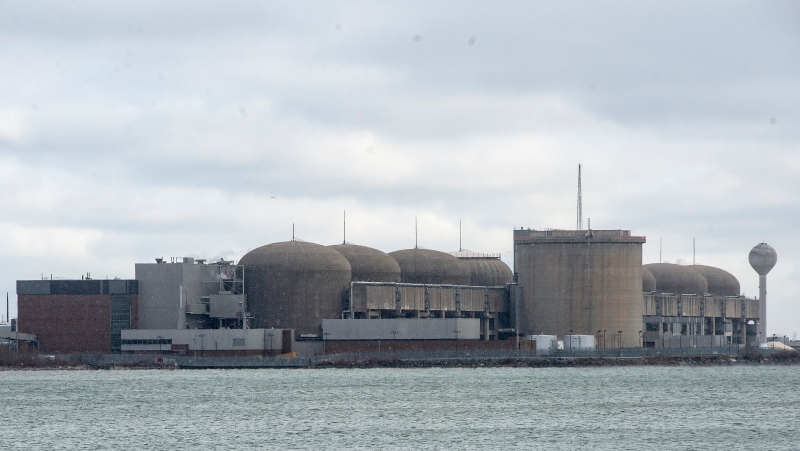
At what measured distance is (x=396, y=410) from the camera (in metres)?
99.8

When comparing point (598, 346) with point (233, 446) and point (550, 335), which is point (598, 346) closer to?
point (550, 335)

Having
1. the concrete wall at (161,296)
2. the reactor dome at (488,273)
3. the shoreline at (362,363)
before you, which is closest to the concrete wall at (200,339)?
the shoreline at (362,363)

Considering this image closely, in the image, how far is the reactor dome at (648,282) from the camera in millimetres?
194500

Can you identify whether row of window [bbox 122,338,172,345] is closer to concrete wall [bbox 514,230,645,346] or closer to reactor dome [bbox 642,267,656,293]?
concrete wall [bbox 514,230,645,346]

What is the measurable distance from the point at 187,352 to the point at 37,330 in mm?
16557

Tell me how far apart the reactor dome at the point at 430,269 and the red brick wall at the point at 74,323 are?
37.7m

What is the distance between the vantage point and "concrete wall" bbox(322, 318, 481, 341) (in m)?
157

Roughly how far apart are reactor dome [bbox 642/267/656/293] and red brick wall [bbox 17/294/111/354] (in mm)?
72173

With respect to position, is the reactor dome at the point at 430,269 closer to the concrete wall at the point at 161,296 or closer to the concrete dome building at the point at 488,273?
the concrete dome building at the point at 488,273

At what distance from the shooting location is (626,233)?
16938 cm

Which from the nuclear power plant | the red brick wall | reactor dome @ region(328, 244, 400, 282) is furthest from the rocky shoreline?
the red brick wall

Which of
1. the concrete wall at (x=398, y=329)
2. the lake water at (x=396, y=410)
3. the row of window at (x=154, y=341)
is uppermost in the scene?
the concrete wall at (x=398, y=329)

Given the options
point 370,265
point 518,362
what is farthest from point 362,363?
point 518,362

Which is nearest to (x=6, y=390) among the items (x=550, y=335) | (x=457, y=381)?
(x=457, y=381)
